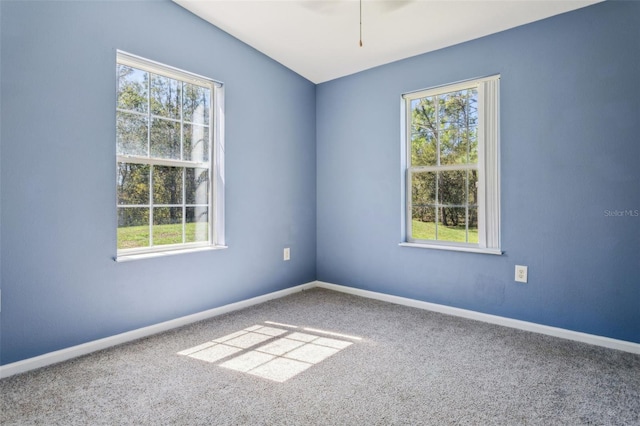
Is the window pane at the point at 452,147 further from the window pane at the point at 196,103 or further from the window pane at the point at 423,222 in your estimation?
the window pane at the point at 196,103

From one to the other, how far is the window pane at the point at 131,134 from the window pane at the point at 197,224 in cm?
65

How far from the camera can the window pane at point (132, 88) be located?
272 centimetres

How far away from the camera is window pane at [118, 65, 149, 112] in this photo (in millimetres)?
2719

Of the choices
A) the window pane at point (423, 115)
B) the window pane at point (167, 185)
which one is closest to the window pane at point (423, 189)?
the window pane at point (423, 115)

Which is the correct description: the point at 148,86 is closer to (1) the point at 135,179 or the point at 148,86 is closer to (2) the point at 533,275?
(1) the point at 135,179

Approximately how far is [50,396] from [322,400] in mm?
1483

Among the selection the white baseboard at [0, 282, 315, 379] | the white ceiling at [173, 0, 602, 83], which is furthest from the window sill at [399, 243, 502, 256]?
the white ceiling at [173, 0, 602, 83]

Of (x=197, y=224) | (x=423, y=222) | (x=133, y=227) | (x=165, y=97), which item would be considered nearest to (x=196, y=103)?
Result: (x=165, y=97)

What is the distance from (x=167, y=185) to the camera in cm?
301

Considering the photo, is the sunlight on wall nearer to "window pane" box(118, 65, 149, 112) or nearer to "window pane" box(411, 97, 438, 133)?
"window pane" box(118, 65, 149, 112)

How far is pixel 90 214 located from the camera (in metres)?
2.49

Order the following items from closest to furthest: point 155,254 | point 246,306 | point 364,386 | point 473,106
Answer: point 364,386, point 155,254, point 473,106, point 246,306

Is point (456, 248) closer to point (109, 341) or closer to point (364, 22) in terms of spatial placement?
point (364, 22)

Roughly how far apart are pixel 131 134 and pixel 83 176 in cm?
50
